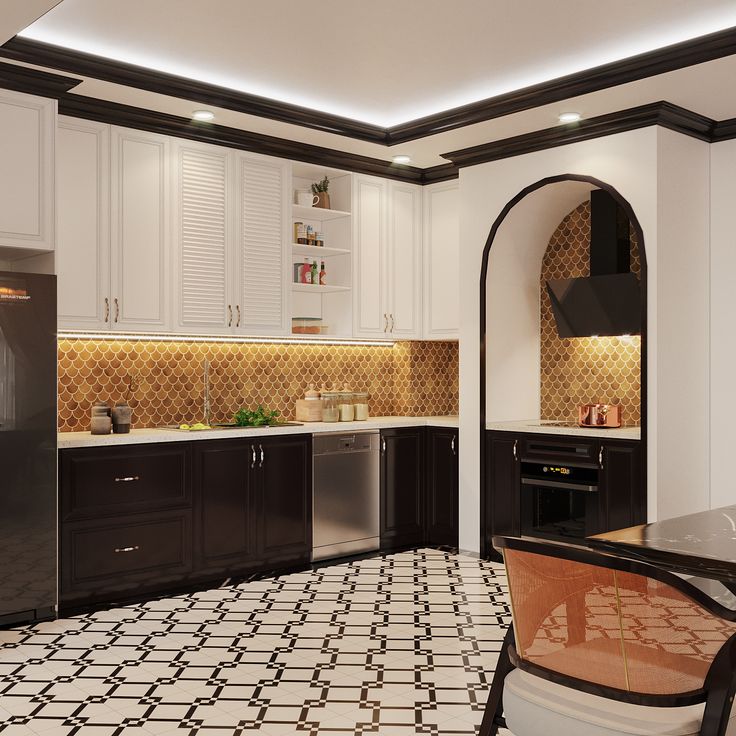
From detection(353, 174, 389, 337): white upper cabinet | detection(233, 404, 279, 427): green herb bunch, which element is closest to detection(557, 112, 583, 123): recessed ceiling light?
detection(353, 174, 389, 337): white upper cabinet

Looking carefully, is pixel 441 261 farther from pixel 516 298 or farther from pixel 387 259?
pixel 516 298

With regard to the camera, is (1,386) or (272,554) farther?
(272,554)

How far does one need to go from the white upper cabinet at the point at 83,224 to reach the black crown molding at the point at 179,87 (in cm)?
44

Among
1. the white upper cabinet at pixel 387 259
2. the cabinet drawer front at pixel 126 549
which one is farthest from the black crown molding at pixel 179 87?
the cabinet drawer front at pixel 126 549

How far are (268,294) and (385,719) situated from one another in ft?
10.4

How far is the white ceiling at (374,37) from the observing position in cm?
394

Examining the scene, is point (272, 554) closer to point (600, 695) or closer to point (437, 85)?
point (437, 85)

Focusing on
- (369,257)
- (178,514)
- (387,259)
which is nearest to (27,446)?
(178,514)

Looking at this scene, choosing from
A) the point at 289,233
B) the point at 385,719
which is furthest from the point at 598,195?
the point at 385,719

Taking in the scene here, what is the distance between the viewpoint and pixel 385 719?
320 centimetres

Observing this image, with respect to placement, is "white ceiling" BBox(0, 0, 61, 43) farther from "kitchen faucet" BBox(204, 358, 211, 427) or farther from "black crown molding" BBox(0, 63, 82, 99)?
"kitchen faucet" BBox(204, 358, 211, 427)

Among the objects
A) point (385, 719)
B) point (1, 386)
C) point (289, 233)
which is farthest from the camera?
point (289, 233)

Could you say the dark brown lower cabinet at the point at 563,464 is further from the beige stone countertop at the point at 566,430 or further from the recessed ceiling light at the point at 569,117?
the recessed ceiling light at the point at 569,117

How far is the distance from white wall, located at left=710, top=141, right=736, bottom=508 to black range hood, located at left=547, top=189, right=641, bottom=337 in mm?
502
